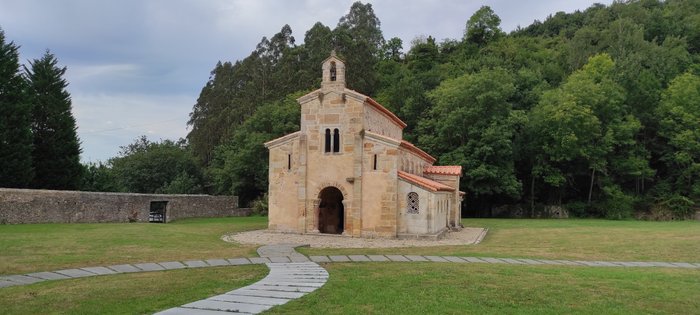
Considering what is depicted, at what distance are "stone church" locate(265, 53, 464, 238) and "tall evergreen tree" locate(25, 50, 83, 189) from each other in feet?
74.1

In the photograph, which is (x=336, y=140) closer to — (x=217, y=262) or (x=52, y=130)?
(x=217, y=262)

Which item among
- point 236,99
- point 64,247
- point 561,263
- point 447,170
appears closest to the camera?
point 561,263

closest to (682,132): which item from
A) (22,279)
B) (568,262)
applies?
(568,262)

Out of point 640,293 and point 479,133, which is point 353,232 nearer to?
point 640,293

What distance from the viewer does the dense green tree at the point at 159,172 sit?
54634 mm

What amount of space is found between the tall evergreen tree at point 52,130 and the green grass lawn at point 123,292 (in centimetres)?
3266

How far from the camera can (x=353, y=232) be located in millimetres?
24312

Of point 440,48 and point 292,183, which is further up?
point 440,48

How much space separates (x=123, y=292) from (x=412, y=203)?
16245 millimetres

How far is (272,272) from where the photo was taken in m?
12.3

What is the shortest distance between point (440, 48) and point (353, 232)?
58.4 m

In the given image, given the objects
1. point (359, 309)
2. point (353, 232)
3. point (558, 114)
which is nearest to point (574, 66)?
point (558, 114)

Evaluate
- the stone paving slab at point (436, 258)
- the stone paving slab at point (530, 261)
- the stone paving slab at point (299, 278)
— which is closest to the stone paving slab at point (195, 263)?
the stone paving slab at point (299, 278)

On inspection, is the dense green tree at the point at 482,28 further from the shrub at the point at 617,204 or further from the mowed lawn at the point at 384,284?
the mowed lawn at the point at 384,284
